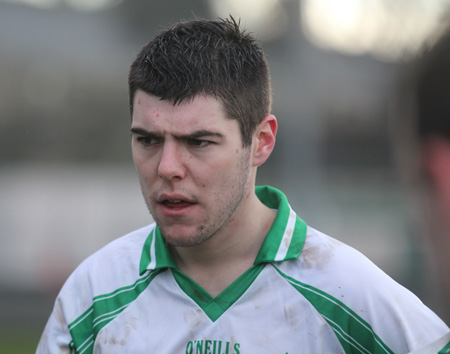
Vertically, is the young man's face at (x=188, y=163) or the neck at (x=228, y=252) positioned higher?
the young man's face at (x=188, y=163)

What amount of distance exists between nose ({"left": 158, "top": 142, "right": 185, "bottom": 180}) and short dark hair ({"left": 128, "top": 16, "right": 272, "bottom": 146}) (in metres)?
0.19

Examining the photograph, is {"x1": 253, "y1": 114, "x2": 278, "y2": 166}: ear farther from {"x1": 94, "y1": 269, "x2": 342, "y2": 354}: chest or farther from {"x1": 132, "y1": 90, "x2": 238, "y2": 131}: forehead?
{"x1": 94, "y1": 269, "x2": 342, "y2": 354}: chest

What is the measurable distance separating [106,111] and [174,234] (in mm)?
11698

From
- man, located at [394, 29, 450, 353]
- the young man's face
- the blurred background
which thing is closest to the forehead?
the young man's face

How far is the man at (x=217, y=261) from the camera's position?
2.54m

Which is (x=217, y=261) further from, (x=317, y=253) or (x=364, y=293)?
(x=364, y=293)

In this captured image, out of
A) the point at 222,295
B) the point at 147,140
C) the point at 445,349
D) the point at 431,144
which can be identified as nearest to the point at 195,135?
the point at 147,140

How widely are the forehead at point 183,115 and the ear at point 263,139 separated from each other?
22 centimetres

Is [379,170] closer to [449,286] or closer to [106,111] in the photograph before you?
[106,111]

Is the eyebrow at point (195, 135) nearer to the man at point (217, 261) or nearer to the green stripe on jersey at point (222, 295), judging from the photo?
the man at point (217, 261)

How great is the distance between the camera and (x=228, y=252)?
9.23 ft

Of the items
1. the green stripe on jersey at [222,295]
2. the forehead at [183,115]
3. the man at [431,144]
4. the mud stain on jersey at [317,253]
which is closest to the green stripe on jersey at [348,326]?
the mud stain on jersey at [317,253]

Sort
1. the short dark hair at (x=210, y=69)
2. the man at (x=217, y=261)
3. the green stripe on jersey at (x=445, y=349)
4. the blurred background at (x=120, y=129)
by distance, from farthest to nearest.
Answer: the blurred background at (x=120, y=129), the short dark hair at (x=210, y=69), the man at (x=217, y=261), the green stripe on jersey at (x=445, y=349)

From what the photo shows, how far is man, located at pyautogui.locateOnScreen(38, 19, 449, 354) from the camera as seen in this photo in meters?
2.54
